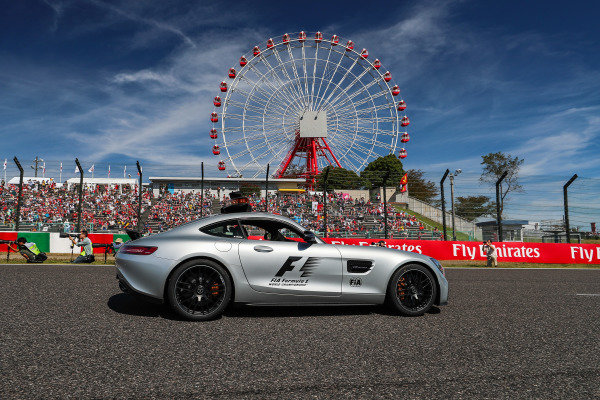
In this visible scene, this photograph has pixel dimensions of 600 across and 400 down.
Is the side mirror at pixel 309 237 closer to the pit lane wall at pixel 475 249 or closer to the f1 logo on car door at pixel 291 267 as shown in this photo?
the f1 logo on car door at pixel 291 267

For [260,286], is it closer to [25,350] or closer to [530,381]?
[25,350]

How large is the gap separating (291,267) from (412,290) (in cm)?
154

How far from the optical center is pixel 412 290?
4.84 m

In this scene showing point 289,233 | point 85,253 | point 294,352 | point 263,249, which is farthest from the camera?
point 85,253

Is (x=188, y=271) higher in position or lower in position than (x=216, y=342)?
higher

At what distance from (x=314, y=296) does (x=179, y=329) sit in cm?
150

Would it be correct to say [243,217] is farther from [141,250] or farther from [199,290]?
[141,250]

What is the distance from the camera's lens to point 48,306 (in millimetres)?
4773

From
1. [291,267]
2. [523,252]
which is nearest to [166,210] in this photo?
[523,252]

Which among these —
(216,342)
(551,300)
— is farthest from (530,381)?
(551,300)

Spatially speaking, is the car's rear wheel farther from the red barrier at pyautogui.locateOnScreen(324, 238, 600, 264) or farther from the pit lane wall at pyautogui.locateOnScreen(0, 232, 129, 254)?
the pit lane wall at pyautogui.locateOnScreen(0, 232, 129, 254)

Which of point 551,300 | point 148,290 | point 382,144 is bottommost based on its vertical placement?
point 551,300

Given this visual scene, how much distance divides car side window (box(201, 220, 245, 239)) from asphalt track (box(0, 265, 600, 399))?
931 millimetres

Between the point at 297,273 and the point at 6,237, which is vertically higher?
the point at 6,237
